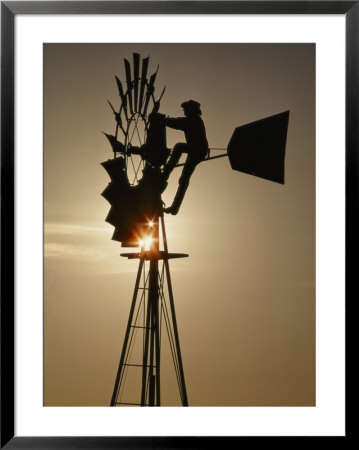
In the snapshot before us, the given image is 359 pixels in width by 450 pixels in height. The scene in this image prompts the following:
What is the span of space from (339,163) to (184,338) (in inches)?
28.1

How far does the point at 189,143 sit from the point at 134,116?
0.63ft

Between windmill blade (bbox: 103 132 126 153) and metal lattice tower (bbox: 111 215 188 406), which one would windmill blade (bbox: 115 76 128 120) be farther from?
metal lattice tower (bbox: 111 215 188 406)

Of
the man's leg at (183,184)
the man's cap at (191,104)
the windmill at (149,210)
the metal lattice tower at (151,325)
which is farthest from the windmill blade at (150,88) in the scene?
the metal lattice tower at (151,325)

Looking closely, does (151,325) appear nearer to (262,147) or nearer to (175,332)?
(175,332)

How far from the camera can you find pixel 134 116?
71.2 inches

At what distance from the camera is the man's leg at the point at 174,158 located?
1797mm

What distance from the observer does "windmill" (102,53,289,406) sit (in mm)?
1785

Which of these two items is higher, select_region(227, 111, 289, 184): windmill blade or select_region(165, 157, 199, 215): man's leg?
select_region(227, 111, 289, 184): windmill blade

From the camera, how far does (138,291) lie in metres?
1.80

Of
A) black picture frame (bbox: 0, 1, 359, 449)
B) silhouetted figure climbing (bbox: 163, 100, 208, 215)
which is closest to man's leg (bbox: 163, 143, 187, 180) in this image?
silhouetted figure climbing (bbox: 163, 100, 208, 215)

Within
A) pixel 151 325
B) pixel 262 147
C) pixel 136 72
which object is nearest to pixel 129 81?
pixel 136 72

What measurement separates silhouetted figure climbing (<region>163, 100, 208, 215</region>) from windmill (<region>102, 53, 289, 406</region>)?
0.03 m

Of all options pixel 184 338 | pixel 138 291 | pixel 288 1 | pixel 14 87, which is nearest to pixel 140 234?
pixel 138 291

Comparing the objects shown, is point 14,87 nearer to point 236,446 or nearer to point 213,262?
point 213,262
